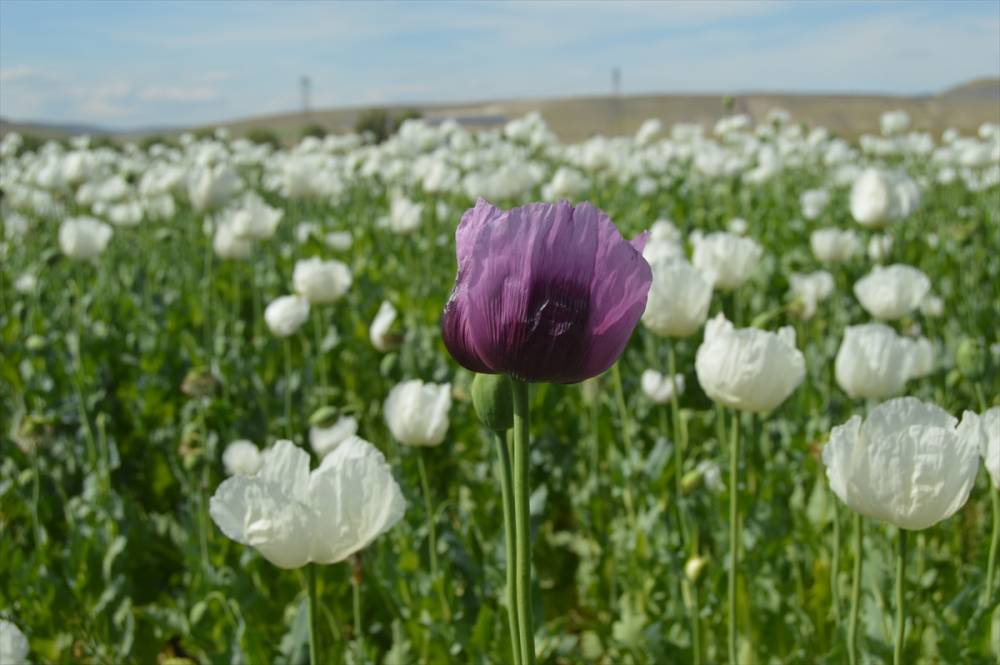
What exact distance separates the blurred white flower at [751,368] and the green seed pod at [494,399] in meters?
0.70

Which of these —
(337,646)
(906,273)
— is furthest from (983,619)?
(906,273)

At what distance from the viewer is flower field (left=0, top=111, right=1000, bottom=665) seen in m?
1.05

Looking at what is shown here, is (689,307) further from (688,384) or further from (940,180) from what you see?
(940,180)

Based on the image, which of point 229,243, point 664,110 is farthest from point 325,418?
point 664,110

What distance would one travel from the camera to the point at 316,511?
1091 mm

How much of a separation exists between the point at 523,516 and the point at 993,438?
2.59 feet

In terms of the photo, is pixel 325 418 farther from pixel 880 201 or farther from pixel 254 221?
pixel 880 201

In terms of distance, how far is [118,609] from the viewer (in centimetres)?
214

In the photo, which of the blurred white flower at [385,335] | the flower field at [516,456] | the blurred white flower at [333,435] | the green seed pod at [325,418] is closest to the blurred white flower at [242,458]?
the flower field at [516,456]

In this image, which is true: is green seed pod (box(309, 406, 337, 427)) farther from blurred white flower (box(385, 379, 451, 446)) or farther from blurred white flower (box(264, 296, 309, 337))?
blurred white flower (box(264, 296, 309, 337))

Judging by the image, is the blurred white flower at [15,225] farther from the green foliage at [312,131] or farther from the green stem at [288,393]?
the green foliage at [312,131]

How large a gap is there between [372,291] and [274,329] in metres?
1.61

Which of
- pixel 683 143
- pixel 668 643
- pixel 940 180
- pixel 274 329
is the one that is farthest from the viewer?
pixel 683 143

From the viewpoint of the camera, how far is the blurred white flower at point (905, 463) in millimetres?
1051
